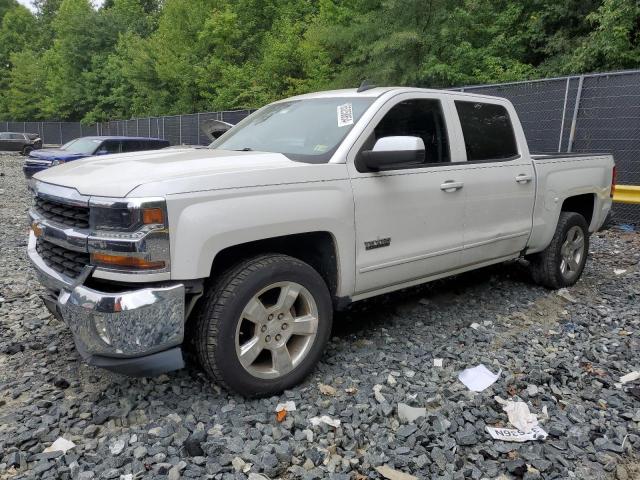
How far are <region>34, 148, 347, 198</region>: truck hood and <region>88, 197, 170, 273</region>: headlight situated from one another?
7 centimetres

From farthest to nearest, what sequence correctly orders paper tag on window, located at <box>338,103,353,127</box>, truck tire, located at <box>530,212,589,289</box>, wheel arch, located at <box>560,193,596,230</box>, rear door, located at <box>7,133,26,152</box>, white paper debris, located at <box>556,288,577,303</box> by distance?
rear door, located at <box>7,133,26,152</box> → wheel arch, located at <box>560,193,596,230</box> → truck tire, located at <box>530,212,589,289</box> → white paper debris, located at <box>556,288,577,303</box> → paper tag on window, located at <box>338,103,353,127</box>

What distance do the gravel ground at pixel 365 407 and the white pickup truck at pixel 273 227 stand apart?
0.32m

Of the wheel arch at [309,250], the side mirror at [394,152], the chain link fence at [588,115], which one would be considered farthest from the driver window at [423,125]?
the chain link fence at [588,115]

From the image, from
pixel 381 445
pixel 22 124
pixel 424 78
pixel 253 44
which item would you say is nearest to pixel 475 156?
pixel 381 445

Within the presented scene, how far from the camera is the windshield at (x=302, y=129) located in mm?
3521

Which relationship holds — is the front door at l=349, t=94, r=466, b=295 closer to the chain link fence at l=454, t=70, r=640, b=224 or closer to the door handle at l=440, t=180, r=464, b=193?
the door handle at l=440, t=180, r=464, b=193

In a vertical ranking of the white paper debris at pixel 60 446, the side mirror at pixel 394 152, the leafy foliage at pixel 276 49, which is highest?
the leafy foliage at pixel 276 49

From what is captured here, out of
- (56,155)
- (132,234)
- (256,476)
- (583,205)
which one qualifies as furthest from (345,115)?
(56,155)

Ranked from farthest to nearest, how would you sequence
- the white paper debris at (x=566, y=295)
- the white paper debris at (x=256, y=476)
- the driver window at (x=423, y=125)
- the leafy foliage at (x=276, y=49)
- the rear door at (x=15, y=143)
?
the rear door at (x=15, y=143), the leafy foliage at (x=276, y=49), the white paper debris at (x=566, y=295), the driver window at (x=423, y=125), the white paper debris at (x=256, y=476)

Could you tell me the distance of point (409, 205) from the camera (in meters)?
3.64

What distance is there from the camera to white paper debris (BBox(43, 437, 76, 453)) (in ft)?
8.54

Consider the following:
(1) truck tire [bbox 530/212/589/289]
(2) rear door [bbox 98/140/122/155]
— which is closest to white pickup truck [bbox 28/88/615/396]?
(1) truck tire [bbox 530/212/589/289]

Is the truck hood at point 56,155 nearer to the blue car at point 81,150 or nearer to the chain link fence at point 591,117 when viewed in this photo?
the blue car at point 81,150

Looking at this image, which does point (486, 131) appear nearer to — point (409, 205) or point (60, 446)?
point (409, 205)
